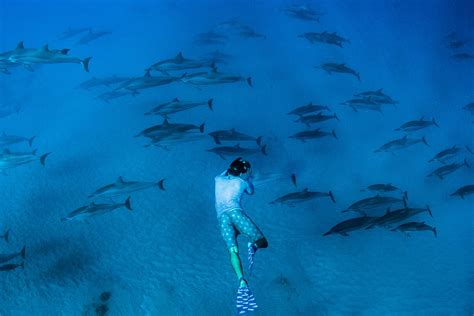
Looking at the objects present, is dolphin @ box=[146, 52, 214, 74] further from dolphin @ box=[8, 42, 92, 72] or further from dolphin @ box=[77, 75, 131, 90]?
dolphin @ box=[77, 75, 131, 90]

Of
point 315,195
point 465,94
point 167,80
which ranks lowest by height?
→ point 465,94

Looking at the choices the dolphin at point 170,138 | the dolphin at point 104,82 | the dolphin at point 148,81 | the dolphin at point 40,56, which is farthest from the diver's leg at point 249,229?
the dolphin at point 104,82

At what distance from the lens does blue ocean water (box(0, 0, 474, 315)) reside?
636cm

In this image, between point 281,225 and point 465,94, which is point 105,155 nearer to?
point 281,225

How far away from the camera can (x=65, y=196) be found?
8695mm

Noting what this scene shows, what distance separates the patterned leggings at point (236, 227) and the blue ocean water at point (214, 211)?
1.77 meters

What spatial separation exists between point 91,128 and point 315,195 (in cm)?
774

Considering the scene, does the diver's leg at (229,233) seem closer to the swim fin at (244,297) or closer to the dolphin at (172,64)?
the swim fin at (244,297)

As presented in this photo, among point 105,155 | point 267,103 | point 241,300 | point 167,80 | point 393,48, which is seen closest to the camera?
point 241,300

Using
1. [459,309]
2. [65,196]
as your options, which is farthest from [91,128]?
[459,309]

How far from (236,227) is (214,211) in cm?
324

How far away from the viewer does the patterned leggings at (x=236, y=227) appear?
4.86 m

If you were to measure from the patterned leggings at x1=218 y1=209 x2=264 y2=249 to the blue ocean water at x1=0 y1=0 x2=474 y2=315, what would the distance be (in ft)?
5.81

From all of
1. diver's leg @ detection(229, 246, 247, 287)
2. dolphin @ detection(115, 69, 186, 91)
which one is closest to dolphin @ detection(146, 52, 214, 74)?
dolphin @ detection(115, 69, 186, 91)
